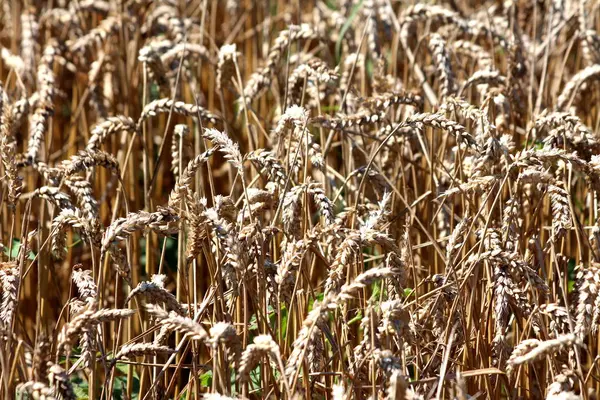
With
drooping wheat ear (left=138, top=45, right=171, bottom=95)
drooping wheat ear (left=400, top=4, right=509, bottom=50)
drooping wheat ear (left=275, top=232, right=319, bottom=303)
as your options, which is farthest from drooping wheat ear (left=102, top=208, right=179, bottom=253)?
drooping wheat ear (left=400, top=4, right=509, bottom=50)

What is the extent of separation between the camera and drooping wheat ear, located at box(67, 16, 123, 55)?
2908mm

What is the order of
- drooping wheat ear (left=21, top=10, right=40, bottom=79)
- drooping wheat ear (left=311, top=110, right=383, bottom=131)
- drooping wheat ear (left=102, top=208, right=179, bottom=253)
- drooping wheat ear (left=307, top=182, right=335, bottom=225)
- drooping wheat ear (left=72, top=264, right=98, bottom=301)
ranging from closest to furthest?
1. drooping wheat ear (left=102, top=208, right=179, bottom=253)
2. drooping wheat ear (left=72, top=264, right=98, bottom=301)
3. drooping wheat ear (left=307, top=182, right=335, bottom=225)
4. drooping wheat ear (left=311, top=110, right=383, bottom=131)
5. drooping wheat ear (left=21, top=10, right=40, bottom=79)

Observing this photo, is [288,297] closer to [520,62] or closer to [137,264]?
[137,264]

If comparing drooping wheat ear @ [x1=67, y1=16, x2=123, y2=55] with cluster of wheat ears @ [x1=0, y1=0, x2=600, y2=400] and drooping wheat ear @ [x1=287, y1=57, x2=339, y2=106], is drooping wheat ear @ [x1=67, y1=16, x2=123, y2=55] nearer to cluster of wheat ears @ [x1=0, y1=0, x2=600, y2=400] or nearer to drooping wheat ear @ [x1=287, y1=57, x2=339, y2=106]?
cluster of wheat ears @ [x1=0, y1=0, x2=600, y2=400]

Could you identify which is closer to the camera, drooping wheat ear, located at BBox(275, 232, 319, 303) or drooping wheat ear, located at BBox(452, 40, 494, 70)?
drooping wheat ear, located at BBox(275, 232, 319, 303)

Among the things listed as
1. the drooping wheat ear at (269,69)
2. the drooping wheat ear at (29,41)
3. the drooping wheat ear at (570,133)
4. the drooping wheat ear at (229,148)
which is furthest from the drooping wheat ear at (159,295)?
the drooping wheat ear at (29,41)

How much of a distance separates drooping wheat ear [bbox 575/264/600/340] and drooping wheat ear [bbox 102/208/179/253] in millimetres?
757

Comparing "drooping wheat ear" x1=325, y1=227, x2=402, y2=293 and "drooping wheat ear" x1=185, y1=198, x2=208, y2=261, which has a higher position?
"drooping wheat ear" x1=185, y1=198, x2=208, y2=261

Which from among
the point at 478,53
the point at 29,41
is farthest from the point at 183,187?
the point at 29,41

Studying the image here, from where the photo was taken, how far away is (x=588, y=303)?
153 centimetres

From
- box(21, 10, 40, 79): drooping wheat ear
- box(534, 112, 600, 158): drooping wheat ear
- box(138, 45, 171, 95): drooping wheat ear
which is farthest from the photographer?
box(21, 10, 40, 79): drooping wheat ear

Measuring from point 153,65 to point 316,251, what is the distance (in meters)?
A: 0.96

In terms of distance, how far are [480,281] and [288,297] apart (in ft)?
1.60

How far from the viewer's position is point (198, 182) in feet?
6.34
